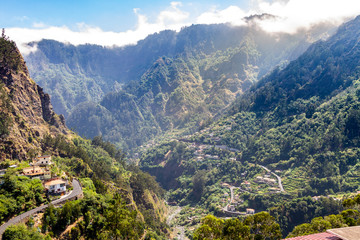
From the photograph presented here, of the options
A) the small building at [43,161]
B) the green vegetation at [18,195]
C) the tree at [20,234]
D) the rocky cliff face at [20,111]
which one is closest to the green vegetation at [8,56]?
the rocky cliff face at [20,111]

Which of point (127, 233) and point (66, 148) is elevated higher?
point (66, 148)

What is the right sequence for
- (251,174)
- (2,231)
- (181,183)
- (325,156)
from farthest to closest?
(181,183), (251,174), (325,156), (2,231)

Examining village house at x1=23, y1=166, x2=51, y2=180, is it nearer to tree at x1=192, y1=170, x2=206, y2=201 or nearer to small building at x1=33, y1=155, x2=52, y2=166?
small building at x1=33, y1=155, x2=52, y2=166

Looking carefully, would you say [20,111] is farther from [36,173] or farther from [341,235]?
[341,235]

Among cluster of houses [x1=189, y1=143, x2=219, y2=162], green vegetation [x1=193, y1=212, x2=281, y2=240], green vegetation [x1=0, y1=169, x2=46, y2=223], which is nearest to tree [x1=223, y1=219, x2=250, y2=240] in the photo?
green vegetation [x1=193, y1=212, x2=281, y2=240]

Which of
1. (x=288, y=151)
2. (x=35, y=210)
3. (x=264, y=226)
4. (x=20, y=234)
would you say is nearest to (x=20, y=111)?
(x=35, y=210)

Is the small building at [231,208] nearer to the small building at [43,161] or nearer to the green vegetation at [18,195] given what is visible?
the small building at [43,161]

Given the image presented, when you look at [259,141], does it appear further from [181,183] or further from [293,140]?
[181,183]

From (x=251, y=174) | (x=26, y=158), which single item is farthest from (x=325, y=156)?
(x=26, y=158)
